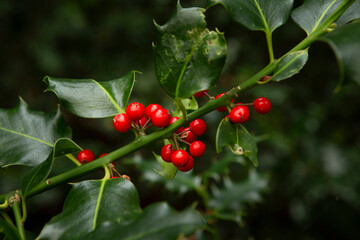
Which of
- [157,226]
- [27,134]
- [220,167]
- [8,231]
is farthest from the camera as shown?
[220,167]

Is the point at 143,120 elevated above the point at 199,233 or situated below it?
above

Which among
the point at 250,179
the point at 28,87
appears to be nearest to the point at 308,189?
the point at 250,179

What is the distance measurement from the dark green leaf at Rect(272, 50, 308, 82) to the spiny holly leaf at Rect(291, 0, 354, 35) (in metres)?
0.14

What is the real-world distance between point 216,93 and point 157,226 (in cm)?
284

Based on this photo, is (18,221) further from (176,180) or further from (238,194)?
(238,194)

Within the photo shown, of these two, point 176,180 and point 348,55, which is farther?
point 176,180

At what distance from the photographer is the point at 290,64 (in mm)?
818

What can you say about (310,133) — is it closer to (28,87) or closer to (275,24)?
(275,24)

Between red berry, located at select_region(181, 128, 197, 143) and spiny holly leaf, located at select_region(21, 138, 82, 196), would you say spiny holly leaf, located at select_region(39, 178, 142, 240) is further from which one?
red berry, located at select_region(181, 128, 197, 143)

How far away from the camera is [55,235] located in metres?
0.78

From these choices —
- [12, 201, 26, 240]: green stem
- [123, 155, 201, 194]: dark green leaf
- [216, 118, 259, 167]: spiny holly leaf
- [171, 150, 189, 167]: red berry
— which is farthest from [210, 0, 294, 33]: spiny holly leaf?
[123, 155, 201, 194]: dark green leaf

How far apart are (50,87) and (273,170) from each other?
2.50 metres

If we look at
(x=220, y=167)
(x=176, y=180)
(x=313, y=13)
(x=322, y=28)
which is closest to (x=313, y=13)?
(x=313, y=13)

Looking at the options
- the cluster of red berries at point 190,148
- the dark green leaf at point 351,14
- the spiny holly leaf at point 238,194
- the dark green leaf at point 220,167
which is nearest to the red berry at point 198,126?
the cluster of red berries at point 190,148
